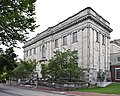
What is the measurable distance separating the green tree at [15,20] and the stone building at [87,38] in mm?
32403

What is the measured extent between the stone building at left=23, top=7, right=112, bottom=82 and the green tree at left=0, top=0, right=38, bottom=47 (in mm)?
32403

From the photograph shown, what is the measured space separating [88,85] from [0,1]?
33288mm

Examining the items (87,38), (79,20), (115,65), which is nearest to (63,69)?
(87,38)

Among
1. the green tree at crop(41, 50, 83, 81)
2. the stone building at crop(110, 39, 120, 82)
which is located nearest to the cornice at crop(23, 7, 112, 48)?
the stone building at crop(110, 39, 120, 82)

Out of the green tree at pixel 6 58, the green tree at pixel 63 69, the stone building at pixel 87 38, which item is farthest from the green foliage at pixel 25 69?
the green tree at pixel 6 58

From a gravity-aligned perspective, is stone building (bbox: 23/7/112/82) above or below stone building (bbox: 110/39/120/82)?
above

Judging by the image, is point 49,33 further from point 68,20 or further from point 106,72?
point 106,72

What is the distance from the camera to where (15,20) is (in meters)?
8.31

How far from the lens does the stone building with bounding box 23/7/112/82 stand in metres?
41.6

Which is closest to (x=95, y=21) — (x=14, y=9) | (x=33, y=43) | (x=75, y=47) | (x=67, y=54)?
(x=75, y=47)

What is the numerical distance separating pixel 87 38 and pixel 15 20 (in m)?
33.9

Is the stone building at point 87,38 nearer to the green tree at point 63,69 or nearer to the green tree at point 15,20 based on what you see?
the green tree at point 63,69

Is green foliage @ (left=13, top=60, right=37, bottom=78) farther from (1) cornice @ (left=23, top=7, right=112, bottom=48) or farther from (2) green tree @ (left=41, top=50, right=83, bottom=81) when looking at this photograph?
(2) green tree @ (left=41, top=50, right=83, bottom=81)

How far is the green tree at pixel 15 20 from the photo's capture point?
7.95 m
